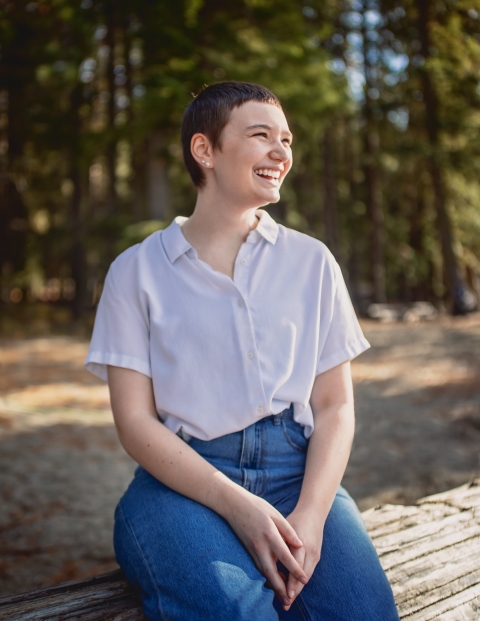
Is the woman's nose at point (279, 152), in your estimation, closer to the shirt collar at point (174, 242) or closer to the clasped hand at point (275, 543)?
the shirt collar at point (174, 242)

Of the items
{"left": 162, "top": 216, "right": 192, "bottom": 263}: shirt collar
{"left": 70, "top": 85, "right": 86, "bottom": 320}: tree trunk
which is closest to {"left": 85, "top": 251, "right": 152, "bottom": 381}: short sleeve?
{"left": 162, "top": 216, "right": 192, "bottom": 263}: shirt collar

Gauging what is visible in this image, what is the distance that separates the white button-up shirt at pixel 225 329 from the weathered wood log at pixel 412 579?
0.56 metres

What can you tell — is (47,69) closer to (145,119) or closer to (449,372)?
(145,119)

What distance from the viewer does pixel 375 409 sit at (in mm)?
6555

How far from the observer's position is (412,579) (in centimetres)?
192

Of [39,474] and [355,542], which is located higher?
[355,542]

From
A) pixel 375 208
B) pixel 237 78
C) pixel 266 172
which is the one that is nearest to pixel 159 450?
pixel 266 172

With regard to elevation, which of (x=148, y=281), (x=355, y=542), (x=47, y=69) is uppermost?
(x=47, y=69)

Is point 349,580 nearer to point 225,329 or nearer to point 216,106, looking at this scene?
point 225,329

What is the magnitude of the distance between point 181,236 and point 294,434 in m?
0.76

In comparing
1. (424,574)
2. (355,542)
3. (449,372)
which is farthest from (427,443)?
(355,542)

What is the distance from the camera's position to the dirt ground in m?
3.55

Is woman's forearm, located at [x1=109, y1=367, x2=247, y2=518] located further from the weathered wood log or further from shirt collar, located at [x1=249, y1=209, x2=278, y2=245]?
shirt collar, located at [x1=249, y1=209, x2=278, y2=245]

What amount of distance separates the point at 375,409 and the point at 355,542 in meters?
5.02
